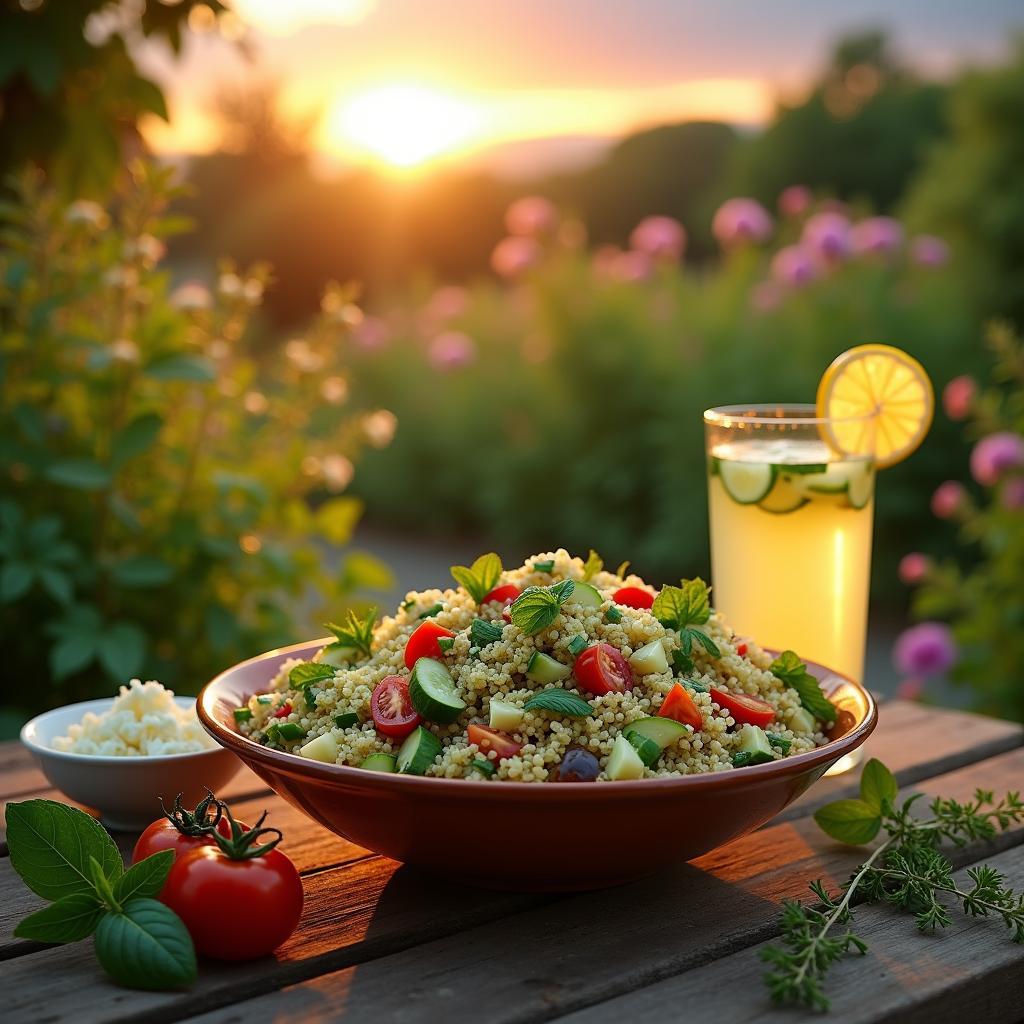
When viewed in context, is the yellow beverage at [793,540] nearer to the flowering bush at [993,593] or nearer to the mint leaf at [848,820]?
the mint leaf at [848,820]

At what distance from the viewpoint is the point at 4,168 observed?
3189 mm

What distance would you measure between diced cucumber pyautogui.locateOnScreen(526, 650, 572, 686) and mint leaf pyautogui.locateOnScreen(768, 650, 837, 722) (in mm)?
335

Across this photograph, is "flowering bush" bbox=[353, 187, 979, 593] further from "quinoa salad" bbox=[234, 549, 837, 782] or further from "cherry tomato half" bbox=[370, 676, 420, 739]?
"cherry tomato half" bbox=[370, 676, 420, 739]

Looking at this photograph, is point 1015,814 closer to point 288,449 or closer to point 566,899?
point 566,899

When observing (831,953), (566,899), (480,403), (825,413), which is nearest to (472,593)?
(566,899)

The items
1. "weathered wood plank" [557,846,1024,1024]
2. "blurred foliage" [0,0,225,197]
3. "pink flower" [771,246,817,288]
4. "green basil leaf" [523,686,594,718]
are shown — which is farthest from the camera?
"pink flower" [771,246,817,288]

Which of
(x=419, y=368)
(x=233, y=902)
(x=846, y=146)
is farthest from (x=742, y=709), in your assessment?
(x=846, y=146)

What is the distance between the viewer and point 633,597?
1590 mm

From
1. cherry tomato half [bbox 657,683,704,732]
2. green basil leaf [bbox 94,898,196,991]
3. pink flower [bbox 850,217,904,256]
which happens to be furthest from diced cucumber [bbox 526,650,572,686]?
pink flower [bbox 850,217,904,256]

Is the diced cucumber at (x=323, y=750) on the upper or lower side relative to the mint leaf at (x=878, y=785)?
upper

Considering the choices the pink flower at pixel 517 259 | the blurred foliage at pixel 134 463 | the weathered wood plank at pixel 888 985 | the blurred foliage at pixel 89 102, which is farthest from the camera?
the pink flower at pixel 517 259

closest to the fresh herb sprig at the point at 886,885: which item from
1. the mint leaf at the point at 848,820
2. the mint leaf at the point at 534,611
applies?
the mint leaf at the point at 848,820

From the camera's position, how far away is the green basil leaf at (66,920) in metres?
1.25

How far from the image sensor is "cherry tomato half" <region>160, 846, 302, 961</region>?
124 cm
